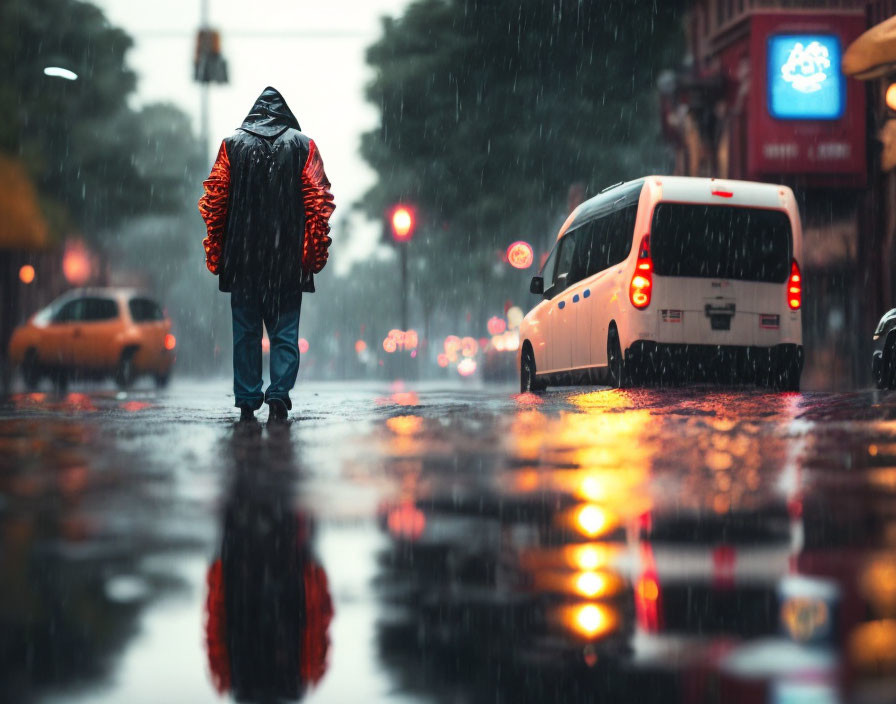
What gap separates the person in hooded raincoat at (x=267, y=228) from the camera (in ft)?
31.3

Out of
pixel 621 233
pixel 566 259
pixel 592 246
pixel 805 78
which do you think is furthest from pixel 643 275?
pixel 805 78

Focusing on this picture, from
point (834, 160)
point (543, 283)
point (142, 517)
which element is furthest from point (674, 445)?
point (834, 160)

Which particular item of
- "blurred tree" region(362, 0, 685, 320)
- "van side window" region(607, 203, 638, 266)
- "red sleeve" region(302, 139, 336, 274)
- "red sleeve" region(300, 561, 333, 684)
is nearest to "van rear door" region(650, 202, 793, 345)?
"van side window" region(607, 203, 638, 266)

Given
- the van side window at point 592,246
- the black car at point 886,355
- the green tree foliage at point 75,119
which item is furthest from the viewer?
the green tree foliage at point 75,119

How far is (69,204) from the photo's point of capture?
41688 mm

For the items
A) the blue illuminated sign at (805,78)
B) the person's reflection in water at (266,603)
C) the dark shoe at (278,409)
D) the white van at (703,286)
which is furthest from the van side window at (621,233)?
the blue illuminated sign at (805,78)

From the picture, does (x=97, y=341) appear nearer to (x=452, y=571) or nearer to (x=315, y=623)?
(x=452, y=571)

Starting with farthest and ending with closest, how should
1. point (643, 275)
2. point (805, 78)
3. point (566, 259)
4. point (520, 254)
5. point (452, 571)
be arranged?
point (520, 254)
point (805, 78)
point (566, 259)
point (643, 275)
point (452, 571)

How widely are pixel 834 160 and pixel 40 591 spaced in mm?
22010

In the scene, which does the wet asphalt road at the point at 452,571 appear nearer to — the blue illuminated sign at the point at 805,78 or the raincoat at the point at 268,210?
the raincoat at the point at 268,210

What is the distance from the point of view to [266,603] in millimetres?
3729

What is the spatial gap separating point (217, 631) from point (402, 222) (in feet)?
90.7

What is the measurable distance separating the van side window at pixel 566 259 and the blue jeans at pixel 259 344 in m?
6.87

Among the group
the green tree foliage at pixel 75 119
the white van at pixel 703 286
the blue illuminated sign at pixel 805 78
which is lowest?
the white van at pixel 703 286
